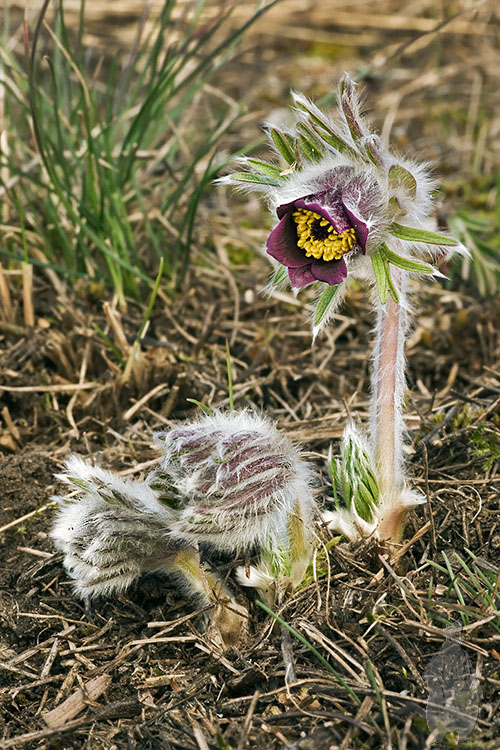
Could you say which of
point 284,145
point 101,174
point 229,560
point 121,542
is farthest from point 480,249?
point 121,542

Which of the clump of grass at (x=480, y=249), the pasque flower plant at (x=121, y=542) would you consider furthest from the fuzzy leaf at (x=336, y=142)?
the clump of grass at (x=480, y=249)

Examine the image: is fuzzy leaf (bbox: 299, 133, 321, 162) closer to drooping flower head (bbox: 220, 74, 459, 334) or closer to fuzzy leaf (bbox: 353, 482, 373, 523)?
drooping flower head (bbox: 220, 74, 459, 334)

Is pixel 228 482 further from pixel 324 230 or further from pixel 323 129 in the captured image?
pixel 323 129

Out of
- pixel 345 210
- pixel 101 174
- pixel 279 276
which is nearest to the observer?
pixel 345 210

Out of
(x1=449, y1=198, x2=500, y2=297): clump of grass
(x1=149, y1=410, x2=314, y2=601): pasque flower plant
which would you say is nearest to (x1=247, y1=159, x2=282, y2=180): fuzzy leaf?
(x1=149, y1=410, x2=314, y2=601): pasque flower plant

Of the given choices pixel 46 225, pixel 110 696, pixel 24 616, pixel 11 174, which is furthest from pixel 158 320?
pixel 110 696

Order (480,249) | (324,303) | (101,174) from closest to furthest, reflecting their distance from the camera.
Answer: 1. (324,303)
2. (101,174)
3. (480,249)

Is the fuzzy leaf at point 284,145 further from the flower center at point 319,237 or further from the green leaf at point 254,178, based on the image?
the flower center at point 319,237
